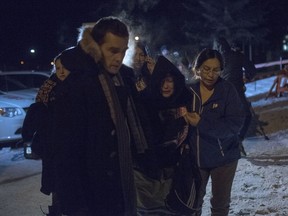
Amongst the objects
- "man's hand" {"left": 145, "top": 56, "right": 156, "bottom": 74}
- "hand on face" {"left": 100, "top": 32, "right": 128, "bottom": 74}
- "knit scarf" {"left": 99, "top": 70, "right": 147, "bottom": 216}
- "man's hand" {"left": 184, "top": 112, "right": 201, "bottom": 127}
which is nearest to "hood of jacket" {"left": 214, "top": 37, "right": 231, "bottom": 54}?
"man's hand" {"left": 145, "top": 56, "right": 156, "bottom": 74}

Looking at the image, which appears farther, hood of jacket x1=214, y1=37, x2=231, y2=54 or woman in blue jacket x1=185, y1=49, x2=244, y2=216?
hood of jacket x1=214, y1=37, x2=231, y2=54

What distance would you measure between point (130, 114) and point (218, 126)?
1155 mm

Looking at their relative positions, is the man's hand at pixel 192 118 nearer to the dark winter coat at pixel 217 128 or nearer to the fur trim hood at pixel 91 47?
the dark winter coat at pixel 217 128

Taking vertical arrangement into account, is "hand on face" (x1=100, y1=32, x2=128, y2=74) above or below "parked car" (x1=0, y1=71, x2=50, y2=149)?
above

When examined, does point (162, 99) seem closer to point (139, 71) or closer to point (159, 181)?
point (159, 181)

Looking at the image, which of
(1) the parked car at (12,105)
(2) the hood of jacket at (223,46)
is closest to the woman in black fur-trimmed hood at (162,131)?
(2) the hood of jacket at (223,46)

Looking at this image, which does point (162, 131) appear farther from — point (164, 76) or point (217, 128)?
point (217, 128)

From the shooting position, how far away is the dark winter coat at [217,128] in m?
3.61

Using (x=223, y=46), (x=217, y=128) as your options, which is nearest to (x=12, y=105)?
(x=223, y=46)

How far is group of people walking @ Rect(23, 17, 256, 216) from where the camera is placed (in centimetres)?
234

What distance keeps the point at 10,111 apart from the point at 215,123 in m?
6.31

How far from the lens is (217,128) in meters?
3.60

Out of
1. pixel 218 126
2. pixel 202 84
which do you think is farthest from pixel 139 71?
pixel 218 126

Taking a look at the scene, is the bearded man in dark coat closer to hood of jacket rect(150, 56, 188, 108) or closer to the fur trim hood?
the fur trim hood
